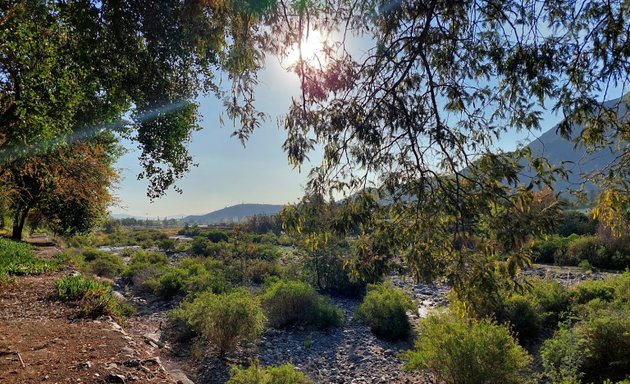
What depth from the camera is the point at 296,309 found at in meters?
10.7

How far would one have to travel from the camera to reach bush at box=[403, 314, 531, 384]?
5641mm

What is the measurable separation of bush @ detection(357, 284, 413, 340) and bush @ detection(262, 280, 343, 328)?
2.95ft

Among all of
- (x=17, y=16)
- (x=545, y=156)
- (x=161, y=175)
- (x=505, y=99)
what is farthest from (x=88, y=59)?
(x=545, y=156)

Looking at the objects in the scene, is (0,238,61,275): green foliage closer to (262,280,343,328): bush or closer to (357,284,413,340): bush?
(262,280,343,328): bush

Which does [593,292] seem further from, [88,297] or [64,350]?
[88,297]

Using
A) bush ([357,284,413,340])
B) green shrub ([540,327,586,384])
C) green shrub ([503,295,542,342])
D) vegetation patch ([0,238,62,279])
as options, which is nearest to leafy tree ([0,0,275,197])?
vegetation patch ([0,238,62,279])

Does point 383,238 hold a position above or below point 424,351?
above

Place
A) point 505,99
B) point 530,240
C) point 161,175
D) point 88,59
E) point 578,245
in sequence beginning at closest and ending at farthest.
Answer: point 530,240 < point 505,99 < point 88,59 < point 161,175 < point 578,245

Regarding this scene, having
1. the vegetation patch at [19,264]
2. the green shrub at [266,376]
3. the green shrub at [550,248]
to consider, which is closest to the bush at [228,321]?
the green shrub at [266,376]

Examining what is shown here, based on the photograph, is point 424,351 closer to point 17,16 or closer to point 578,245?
point 17,16

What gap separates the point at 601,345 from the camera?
666 cm

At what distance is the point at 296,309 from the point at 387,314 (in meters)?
2.64

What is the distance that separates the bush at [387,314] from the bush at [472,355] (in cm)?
374

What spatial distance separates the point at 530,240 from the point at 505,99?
1.56 meters
